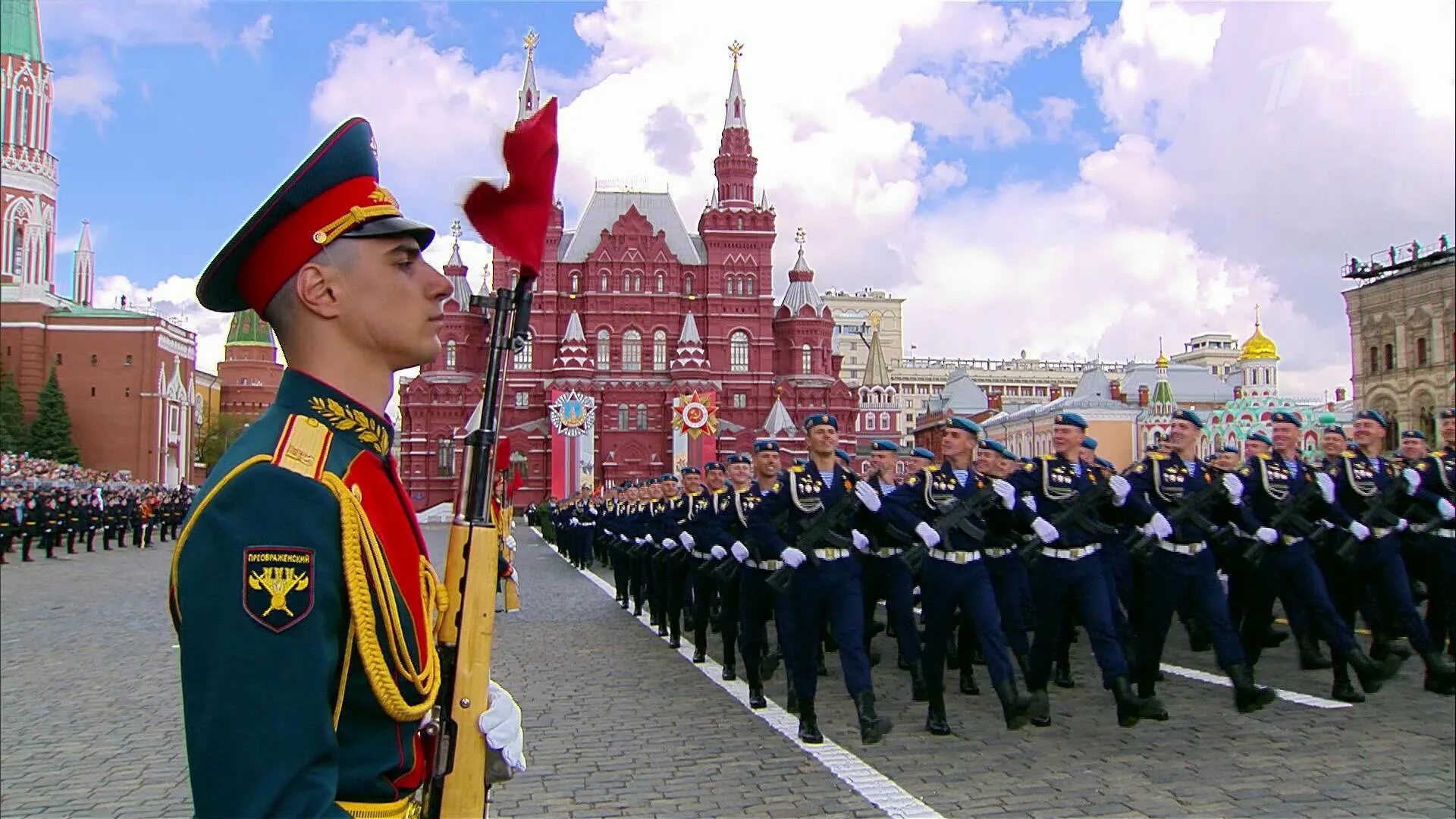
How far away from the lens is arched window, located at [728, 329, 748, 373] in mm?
68062

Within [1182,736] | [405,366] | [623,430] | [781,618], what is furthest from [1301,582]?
[623,430]

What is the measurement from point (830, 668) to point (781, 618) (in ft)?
10.4

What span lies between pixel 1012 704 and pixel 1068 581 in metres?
1.06

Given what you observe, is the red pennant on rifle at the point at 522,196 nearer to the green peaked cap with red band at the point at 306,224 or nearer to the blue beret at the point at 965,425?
the green peaked cap with red band at the point at 306,224

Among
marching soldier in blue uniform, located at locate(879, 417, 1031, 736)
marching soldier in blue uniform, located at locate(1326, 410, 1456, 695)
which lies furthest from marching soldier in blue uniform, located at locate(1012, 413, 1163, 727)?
marching soldier in blue uniform, located at locate(1326, 410, 1456, 695)

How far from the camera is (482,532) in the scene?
2.19m

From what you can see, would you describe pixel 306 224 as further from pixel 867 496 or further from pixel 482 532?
pixel 867 496

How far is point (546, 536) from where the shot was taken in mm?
43031

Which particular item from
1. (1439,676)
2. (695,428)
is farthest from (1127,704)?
(695,428)

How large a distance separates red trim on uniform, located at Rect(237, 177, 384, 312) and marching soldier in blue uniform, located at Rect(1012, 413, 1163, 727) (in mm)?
6753

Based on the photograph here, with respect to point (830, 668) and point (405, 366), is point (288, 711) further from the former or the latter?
point (830, 668)

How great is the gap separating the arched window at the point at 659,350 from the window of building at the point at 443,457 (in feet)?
43.4

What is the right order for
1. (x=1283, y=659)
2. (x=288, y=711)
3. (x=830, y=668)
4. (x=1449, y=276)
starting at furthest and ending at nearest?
(x=1449, y=276)
(x=830, y=668)
(x=1283, y=659)
(x=288, y=711)

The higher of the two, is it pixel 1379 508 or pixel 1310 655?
pixel 1379 508
